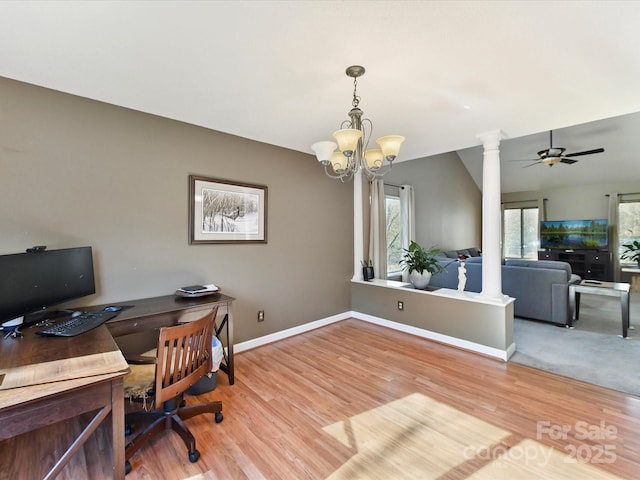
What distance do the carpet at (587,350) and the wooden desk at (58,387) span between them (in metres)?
3.40

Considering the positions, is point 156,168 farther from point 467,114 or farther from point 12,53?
point 467,114

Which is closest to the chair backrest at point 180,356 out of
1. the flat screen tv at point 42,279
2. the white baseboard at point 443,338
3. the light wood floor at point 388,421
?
the light wood floor at point 388,421

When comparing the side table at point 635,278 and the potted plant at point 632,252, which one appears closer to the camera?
the side table at point 635,278

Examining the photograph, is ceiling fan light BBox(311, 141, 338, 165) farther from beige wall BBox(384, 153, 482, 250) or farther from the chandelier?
beige wall BBox(384, 153, 482, 250)

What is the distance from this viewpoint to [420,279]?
12.3 feet

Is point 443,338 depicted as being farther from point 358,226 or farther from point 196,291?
point 196,291

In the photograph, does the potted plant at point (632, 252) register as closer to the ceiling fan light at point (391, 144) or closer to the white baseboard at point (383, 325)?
the white baseboard at point (383, 325)

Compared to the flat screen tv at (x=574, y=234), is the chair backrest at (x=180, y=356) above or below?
below

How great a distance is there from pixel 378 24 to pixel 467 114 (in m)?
1.52

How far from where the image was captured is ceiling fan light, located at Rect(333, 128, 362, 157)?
5.98ft

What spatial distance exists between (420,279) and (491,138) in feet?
5.97

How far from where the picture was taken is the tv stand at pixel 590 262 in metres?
6.74

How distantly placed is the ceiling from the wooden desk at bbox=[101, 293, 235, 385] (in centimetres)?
165

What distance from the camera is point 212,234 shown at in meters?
2.96
